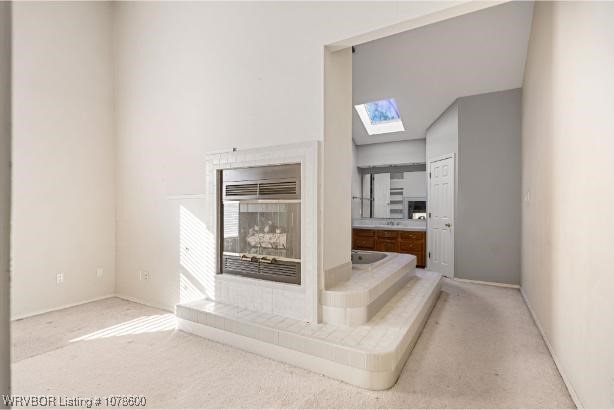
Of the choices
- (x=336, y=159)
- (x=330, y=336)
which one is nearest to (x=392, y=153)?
(x=336, y=159)

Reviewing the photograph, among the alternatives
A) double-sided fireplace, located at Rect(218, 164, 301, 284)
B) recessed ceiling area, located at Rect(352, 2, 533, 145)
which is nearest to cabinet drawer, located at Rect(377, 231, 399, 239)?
recessed ceiling area, located at Rect(352, 2, 533, 145)

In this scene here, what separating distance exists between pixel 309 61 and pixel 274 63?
1.22 feet

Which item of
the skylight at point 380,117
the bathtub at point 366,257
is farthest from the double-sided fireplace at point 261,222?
the skylight at point 380,117

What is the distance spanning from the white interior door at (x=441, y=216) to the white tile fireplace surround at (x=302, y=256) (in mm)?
3269

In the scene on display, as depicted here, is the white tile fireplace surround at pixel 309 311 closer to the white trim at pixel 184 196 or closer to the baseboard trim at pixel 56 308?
the white trim at pixel 184 196

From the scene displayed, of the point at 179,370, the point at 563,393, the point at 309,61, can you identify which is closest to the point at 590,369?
the point at 563,393

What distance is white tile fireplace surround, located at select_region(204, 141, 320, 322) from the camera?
263cm

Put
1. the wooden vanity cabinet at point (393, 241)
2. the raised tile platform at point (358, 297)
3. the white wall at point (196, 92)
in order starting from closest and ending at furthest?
the raised tile platform at point (358, 297) < the white wall at point (196, 92) < the wooden vanity cabinet at point (393, 241)

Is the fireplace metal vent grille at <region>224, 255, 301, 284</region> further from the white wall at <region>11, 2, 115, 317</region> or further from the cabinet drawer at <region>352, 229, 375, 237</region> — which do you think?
the cabinet drawer at <region>352, 229, 375, 237</region>

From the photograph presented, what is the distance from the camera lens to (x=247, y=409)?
188cm

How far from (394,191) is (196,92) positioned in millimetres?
4397

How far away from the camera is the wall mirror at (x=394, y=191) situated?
6273 mm

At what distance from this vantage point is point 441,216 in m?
5.36

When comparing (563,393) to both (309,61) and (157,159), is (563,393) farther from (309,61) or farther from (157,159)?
(157,159)
